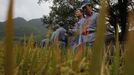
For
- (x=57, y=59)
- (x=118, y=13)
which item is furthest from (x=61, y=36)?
(x=118, y=13)

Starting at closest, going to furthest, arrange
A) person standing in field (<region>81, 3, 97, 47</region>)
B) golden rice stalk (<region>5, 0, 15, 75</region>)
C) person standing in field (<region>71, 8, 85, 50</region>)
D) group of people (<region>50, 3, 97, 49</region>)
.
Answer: golden rice stalk (<region>5, 0, 15, 75</region>), person standing in field (<region>71, 8, 85, 50</region>), group of people (<region>50, 3, 97, 49</region>), person standing in field (<region>81, 3, 97, 47</region>)

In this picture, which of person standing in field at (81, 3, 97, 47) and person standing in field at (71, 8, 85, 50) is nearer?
person standing in field at (71, 8, 85, 50)

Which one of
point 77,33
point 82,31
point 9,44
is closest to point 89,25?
point 82,31

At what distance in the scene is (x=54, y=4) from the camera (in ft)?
113

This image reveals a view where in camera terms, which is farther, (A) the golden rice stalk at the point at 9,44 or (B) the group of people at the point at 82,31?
(B) the group of people at the point at 82,31

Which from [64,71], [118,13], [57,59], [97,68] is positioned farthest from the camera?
[118,13]

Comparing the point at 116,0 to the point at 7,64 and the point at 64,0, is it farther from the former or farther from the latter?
the point at 7,64

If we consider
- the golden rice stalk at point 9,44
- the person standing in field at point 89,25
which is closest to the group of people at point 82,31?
the person standing in field at point 89,25

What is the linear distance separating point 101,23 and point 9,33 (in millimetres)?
144

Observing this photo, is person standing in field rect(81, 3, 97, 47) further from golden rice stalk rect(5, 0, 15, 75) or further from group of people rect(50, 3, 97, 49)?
golden rice stalk rect(5, 0, 15, 75)

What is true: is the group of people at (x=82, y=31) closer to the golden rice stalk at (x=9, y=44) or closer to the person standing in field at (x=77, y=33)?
Result: the person standing in field at (x=77, y=33)

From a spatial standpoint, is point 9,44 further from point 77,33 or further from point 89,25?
point 89,25

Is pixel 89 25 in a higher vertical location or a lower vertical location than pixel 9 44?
higher

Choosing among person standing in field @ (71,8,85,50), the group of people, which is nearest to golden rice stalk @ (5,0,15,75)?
the group of people
